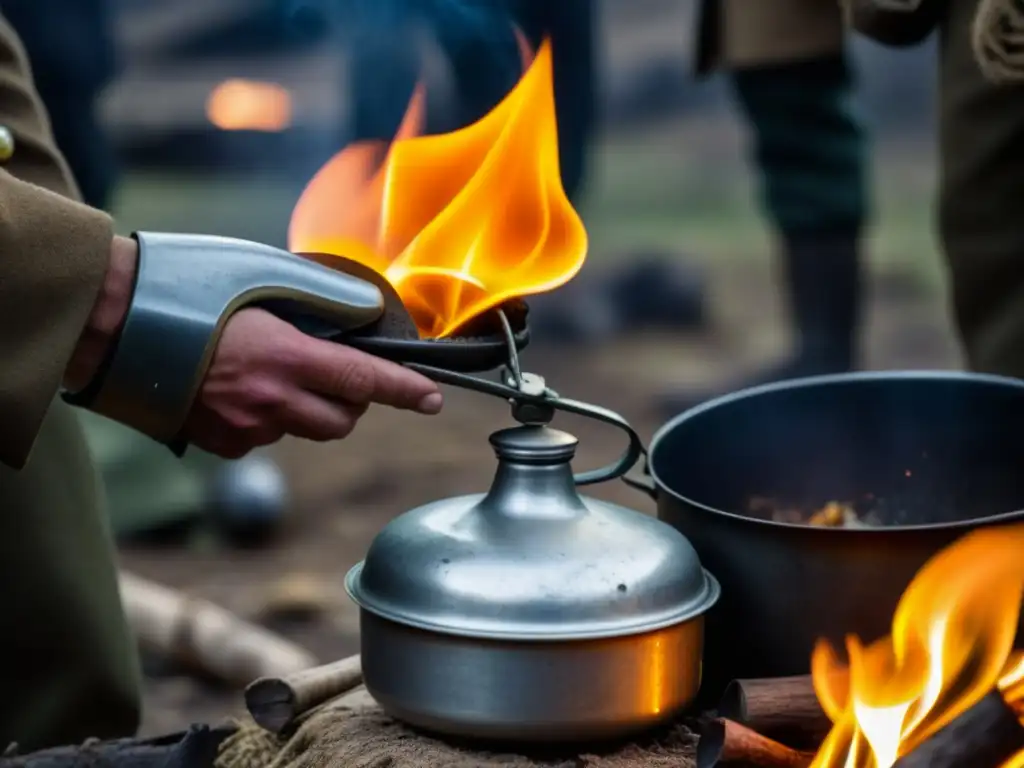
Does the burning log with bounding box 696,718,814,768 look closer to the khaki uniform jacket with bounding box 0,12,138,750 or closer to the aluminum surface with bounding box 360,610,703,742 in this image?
the aluminum surface with bounding box 360,610,703,742

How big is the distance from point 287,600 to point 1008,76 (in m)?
2.23

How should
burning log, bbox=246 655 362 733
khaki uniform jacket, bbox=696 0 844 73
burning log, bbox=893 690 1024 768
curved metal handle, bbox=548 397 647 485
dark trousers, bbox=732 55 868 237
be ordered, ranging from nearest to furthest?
1. burning log, bbox=893 690 1024 768
2. curved metal handle, bbox=548 397 647 485
3. burning log, bbox=246 655 362 733
4. khaki uniform jacket, bbox=696 0 844 73
5. dark trousers, bbox=732 55 868 237

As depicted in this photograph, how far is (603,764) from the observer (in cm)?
144

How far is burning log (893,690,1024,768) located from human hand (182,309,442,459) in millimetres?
544

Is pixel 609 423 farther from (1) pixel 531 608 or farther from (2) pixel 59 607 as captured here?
(2) pixel 59 607

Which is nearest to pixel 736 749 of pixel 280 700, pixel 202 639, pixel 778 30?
pixel 280 700

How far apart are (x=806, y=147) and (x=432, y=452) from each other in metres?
1.55

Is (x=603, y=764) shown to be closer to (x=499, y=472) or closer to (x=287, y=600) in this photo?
(x=499, y=472)

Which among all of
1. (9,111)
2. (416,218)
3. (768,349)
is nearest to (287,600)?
(9,111)

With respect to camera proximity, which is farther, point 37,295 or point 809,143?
point 809,143

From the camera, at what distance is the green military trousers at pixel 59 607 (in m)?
2.02

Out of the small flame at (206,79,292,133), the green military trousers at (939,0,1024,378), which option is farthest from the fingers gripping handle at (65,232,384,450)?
the small flame at (206,79,292,133)

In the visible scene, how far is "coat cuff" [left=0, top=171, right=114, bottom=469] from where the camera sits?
1.45 meters

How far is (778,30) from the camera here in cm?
367
